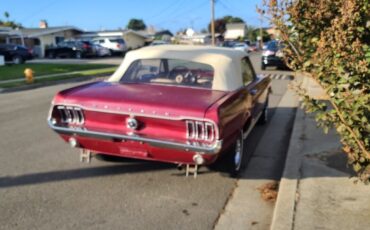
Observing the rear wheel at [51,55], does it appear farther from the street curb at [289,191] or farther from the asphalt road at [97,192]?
the street curb at [289,191]

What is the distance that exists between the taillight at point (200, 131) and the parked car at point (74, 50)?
3681 centimetres

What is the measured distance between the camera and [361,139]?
408cm

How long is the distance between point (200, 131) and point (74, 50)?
123 ft

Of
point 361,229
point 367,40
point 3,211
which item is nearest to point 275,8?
point 367,40

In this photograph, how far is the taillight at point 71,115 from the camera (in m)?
5.22

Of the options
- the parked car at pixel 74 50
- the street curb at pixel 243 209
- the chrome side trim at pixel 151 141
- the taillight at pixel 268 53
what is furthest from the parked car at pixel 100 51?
the street curb at pixel 243 209

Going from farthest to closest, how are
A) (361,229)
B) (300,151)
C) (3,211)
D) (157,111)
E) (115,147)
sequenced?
(300,151) < (115,147) < (157,111) < (3,211) < (361,229)

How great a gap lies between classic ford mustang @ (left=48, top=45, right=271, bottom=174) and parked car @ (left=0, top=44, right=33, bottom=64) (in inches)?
1027

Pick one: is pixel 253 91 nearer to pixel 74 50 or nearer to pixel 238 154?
pixel 238 154

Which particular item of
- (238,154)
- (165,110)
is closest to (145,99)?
(165,110)

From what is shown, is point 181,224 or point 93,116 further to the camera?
point 93,116

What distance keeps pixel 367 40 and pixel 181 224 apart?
2.50 metres

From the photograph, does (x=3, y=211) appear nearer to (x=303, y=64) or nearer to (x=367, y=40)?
(x=303, y=64)

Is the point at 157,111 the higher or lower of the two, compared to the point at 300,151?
higher
